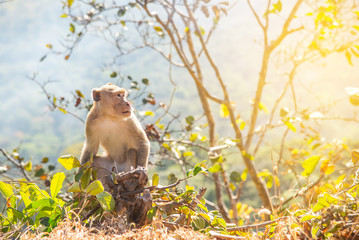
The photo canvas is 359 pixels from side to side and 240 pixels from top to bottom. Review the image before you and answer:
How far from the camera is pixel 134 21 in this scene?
16.0 ft

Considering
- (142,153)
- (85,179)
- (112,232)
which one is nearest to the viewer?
(112,232)

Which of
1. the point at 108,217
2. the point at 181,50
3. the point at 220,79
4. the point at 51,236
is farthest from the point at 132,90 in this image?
the point at 51,236

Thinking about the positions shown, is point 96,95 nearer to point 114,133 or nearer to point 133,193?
point 114,133

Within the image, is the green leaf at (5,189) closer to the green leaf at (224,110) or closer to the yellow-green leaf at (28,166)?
the yellow-green leaf at (28,166)

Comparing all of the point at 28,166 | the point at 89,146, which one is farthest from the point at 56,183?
the point at 28,166

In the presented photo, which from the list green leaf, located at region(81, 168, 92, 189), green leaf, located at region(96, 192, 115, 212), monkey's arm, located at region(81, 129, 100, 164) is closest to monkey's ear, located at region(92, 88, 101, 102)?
monkey's arm, located at region(81, 129, 100, 164)

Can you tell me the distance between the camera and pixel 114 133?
10.9 feet

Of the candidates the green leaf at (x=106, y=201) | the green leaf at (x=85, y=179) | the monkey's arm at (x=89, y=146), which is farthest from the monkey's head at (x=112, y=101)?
the green leaf at (x=106, y=201)

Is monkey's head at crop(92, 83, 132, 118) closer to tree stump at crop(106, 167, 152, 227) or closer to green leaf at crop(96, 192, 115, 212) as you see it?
tree stump at crop(106, 167, 152, 227)

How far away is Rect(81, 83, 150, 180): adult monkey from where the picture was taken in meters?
3.15

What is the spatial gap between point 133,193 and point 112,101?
1.44 m

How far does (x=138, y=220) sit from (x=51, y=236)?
1.32ft

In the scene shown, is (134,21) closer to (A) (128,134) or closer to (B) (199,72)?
(B) (199,72)

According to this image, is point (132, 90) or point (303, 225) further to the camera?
point (132, 90)
